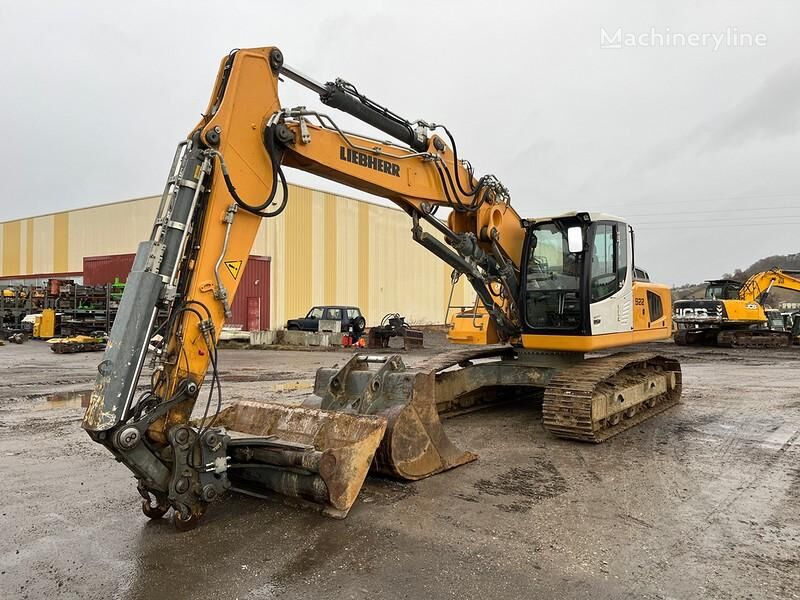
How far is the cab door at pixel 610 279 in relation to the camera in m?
7.29

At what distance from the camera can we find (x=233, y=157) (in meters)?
4.43

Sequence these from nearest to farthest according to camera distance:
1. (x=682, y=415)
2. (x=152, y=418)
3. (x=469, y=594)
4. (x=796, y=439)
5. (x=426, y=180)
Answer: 1. (x=469, y=594)
2. (x=152, y=418)
3. (x=426, y=180)
4. (x=796, y=439)
5. (x=682, y=415)

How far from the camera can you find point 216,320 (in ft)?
14.4

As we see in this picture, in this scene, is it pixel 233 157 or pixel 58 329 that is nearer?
pixel 233 157

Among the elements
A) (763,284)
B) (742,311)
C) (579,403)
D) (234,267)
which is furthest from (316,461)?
(763,284)

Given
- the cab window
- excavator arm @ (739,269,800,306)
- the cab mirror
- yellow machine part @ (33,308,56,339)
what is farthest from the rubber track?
yellow machine part @ (33,308,56,339)

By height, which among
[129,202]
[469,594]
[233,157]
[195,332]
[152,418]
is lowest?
[469,594]

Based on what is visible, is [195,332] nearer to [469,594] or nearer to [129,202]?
[469,594]

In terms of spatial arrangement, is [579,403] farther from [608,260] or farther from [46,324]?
[46,324]

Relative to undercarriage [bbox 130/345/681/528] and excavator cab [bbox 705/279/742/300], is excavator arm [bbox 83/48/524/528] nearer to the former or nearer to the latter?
undercarriage [bbox 130/345/681/528]

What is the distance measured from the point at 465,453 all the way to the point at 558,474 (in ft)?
2.98

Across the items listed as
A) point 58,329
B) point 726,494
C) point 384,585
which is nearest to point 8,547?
point 384,585

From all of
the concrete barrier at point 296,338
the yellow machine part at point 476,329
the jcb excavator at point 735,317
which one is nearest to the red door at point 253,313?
the concrete barrier at point 296,338

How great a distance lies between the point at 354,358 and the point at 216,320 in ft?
7.11
